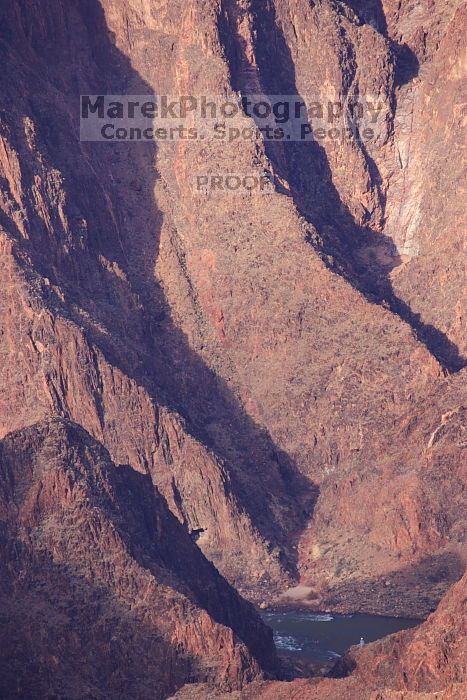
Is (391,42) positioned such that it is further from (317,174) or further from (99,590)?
(99,590)

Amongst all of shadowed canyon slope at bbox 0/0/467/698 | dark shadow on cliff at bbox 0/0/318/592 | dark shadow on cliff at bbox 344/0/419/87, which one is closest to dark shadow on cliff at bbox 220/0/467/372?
dark shadow on cliff at bbox 344/0/419/87

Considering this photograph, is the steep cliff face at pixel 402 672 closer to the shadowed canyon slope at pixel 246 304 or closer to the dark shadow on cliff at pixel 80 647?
the dark shadow on cliff at pixel 80 647

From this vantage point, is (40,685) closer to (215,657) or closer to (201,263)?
(215,657)

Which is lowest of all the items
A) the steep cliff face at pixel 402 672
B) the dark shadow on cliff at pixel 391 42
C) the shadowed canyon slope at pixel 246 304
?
the steep cliff face at pixel 402 672

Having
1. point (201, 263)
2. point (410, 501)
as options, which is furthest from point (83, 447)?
point (201, 263)

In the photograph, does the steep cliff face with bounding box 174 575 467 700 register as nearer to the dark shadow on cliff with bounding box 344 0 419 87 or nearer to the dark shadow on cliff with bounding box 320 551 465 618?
the dark shadow on cliff with bounding box 320 551 465 618

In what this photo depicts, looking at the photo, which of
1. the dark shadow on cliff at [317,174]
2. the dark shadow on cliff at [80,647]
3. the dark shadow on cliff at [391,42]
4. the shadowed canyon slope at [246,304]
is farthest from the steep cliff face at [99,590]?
the dark shadow on cliff at [391,42]
